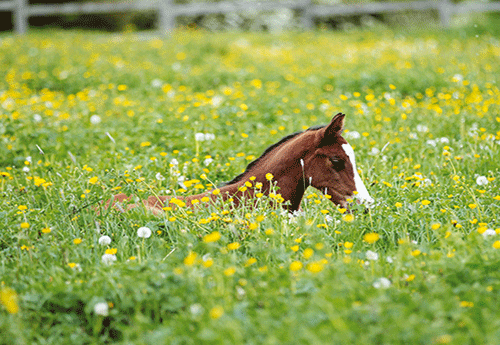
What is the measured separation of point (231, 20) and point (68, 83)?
968 centimetres

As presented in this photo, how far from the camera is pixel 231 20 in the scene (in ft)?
54.5

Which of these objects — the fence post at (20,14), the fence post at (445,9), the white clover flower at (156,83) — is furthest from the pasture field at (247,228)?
the fence post at (20,14)

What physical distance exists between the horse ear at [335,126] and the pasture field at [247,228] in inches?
18.5

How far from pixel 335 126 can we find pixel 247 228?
851mm

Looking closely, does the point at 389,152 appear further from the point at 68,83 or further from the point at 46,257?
the point at 68,83

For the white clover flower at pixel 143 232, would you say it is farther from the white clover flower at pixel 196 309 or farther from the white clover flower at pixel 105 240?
the white clover flower at pixel 196 309

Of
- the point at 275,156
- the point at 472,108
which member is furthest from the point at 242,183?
the point at 472,108

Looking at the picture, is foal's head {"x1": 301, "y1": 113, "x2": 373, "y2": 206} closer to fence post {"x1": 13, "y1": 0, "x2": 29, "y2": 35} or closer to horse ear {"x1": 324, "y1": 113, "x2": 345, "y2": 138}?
horse ear {"x1": 324, "y1": 113, "x2": 345, "y2": 138}

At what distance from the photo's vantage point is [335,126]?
3082mm

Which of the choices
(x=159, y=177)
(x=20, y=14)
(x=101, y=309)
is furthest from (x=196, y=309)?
(x=20, y=14)

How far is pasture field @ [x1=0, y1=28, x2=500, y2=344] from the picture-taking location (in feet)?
6.45

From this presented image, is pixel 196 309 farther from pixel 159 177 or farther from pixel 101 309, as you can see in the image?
pixel 159 177

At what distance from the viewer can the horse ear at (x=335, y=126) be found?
3020mm

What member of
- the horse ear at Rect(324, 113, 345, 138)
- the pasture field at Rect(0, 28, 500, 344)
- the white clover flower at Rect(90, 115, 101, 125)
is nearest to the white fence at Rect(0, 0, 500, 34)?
the pasture field at Rect(0, 28, 500, 344)
